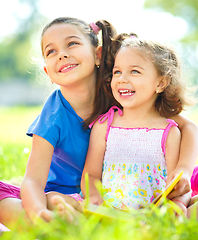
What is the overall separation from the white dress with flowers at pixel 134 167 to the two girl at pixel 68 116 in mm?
136

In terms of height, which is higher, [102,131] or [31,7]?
[31,7]

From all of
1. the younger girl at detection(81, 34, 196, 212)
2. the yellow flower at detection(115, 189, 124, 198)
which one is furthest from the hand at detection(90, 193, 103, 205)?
the yellow flower at detection(115, 189, 124, 198)

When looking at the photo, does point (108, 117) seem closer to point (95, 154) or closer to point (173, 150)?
point (95, 154)

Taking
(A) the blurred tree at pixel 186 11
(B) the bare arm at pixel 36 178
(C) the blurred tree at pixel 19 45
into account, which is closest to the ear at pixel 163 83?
(B) the bare arm at pixel 36 178

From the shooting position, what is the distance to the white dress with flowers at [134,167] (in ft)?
5.49

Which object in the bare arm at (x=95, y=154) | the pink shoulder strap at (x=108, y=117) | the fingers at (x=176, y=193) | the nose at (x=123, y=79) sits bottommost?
the fingers at (x=176, y=193)

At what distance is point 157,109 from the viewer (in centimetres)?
192

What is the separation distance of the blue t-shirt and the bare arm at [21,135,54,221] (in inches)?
2.3

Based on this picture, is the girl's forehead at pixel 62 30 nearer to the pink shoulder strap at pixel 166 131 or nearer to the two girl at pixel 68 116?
the two girl at pixel 68 116

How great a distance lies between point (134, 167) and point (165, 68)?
638 millimetres

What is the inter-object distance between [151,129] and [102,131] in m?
0.32

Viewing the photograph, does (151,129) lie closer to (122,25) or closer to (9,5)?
(122,25)

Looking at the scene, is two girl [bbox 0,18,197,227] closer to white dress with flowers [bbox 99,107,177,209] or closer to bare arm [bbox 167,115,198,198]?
bare arm [bbox 167,115,198,198]

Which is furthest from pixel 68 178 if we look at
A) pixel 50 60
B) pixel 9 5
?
pixel 9 5
